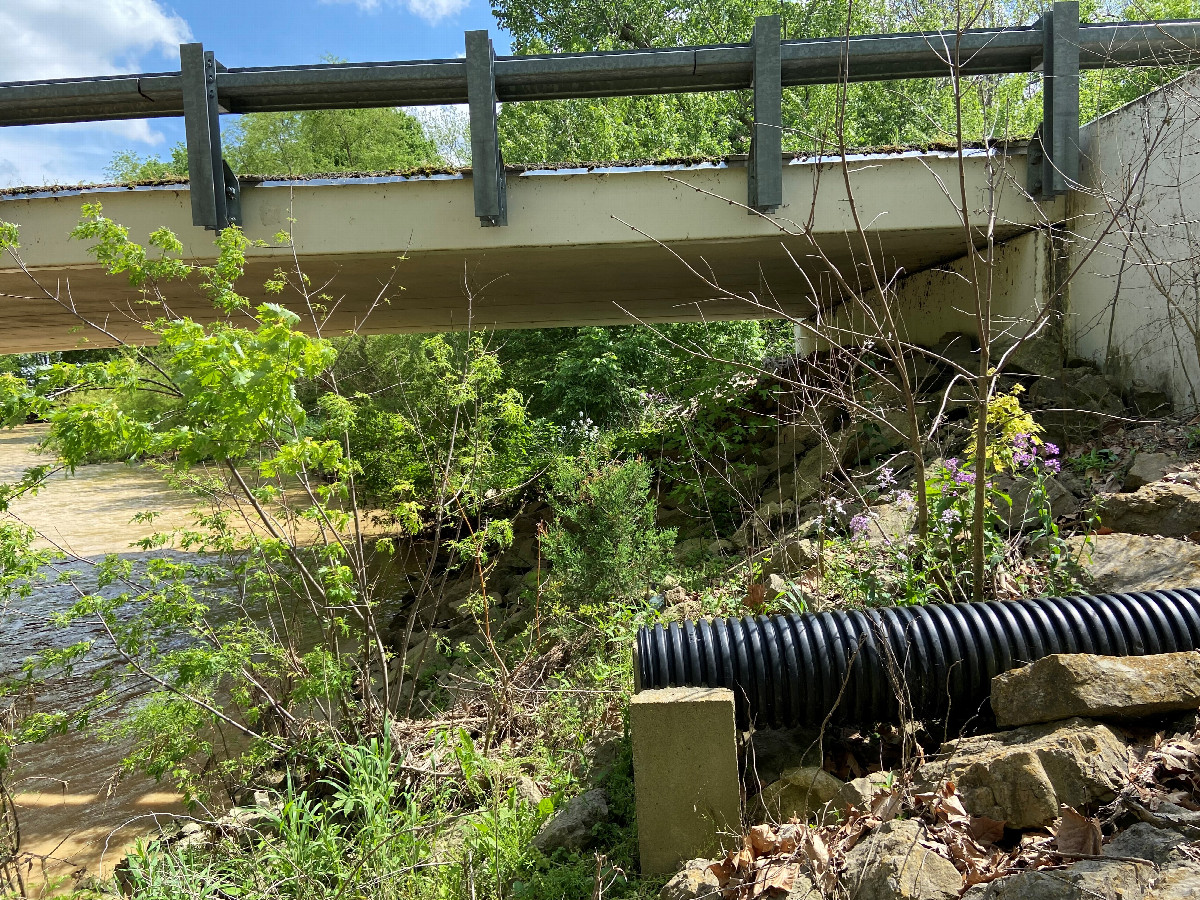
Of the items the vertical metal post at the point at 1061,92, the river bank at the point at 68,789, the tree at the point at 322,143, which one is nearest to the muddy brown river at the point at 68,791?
the river bank at the point at 68,789

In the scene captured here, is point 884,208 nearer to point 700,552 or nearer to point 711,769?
point 700,552

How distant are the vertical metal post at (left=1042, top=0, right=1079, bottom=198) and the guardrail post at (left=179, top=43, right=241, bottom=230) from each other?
7.41 meters

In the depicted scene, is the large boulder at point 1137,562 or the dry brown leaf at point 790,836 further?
the large boulder at point 1137,562

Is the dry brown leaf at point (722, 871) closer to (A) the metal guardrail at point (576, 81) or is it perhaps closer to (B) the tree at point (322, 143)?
(A) the metal guardrail at point (576, 81)

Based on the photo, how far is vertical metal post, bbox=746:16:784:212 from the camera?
755 centimetres

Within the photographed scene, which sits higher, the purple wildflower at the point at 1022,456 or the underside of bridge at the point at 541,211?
the underside of bridge at the point at 541,211

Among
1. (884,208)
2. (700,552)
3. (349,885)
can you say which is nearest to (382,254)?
(700,552)

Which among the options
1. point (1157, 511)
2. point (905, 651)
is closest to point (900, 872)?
point (905, 651)

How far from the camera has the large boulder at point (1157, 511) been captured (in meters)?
4.72

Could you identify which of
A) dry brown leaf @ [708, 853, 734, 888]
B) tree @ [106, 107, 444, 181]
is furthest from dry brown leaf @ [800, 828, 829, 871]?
tree @ [106, 107, 444, 181]

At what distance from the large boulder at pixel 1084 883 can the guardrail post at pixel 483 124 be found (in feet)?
21.7

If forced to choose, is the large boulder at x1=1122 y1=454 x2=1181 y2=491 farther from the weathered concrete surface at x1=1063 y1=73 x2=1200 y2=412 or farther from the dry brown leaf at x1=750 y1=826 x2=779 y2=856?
the dry brown leaf at x1=750 y1=826 x2=779 y2=856

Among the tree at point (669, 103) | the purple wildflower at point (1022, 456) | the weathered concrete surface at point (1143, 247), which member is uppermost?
the tree at point (669, 103)

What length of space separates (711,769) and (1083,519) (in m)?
3.48
